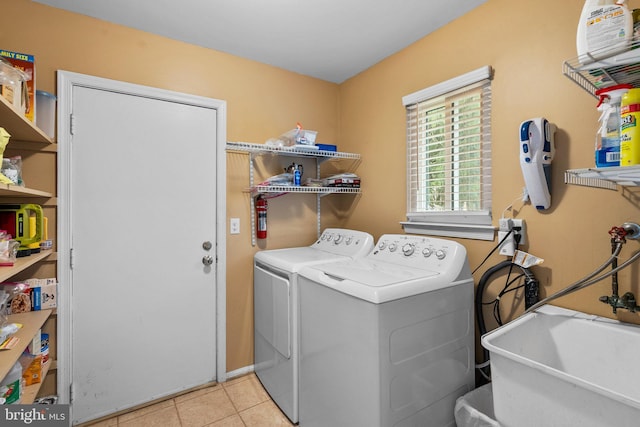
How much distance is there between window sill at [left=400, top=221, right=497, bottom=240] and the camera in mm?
1723

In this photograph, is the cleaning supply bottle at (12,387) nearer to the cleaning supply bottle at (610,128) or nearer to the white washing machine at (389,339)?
the white washing machine at (389,339)

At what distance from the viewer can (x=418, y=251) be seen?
1772mm

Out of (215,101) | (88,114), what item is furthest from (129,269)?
(215,101)

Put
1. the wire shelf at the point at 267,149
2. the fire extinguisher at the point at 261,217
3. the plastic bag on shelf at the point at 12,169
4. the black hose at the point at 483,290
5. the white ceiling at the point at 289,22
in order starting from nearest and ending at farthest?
the plastic bag on shelf at the point at 12,169
the black hose at the point at 483,290
the white ceiling at the point at 289,22
the wire shelf at the point at 267,149
the fire extinguisher at the point at 261,217

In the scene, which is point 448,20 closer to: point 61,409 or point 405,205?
point 405,205

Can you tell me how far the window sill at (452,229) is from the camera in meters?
1.72

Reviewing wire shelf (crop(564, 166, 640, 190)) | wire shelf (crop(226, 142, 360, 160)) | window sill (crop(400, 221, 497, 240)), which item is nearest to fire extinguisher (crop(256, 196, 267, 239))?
wire shelf (crop(226, 142, 360, 160))

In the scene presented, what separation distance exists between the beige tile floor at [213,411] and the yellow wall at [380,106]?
26cm

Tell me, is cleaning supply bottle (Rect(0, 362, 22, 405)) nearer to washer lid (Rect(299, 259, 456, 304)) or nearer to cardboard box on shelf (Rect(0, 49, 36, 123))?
cardboard box on shelf (Rect(0, 49, 36, 123))

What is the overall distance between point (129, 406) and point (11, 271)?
4.26 ft

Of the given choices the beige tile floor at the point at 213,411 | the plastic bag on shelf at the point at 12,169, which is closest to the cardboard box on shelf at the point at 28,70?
the plastic bag on shelf at the point at 12,169

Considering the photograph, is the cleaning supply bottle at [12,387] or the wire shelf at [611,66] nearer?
the wire shelf at [611,66]
